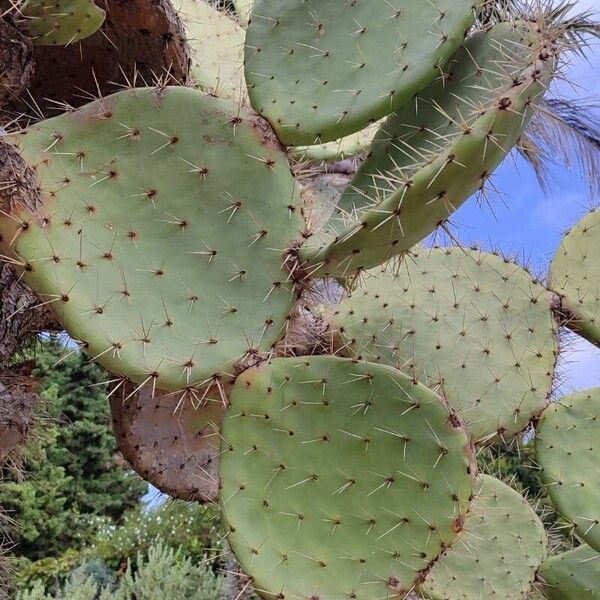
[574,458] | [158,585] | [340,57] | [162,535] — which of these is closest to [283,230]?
[340,57]

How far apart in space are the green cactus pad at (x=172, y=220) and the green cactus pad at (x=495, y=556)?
80 cm

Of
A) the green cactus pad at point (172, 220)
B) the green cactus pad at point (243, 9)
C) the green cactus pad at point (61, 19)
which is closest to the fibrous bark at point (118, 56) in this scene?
the green cactus pad at point (61, 19)

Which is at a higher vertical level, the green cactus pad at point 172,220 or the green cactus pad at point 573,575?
the green cactus pad at point 172,220

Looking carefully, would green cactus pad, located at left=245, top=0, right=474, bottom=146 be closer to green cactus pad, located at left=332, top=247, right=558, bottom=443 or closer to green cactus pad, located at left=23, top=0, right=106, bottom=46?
green cactus pad, located at left=23, top=0, right=106, bottom=46

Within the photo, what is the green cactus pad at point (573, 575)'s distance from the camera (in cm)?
163

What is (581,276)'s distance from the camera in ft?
5.69

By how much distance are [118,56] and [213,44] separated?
0.60m

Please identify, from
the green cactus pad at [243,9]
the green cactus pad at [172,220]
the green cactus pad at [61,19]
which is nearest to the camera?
the green cactus pad at [172,220]

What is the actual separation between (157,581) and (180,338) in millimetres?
4279

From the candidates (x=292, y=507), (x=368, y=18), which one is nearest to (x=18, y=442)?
(x=292, y=507)

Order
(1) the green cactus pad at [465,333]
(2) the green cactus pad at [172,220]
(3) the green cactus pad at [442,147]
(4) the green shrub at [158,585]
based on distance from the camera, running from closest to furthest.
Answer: (3) the green cactus pad at [442,147]
(2) the green cactus pad at [172,220]
(1) the green cactus pad at [465,333]
(4) the green shrub at [158,585]

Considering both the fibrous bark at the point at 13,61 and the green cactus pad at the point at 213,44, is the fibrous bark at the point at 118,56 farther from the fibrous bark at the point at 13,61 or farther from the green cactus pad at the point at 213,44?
the green cactus pad at the point at 213,44

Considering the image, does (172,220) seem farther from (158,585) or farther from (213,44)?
(158,585)

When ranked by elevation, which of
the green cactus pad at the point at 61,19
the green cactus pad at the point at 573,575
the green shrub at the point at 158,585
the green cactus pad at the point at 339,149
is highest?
the green cactus pad at the point at 61,19
